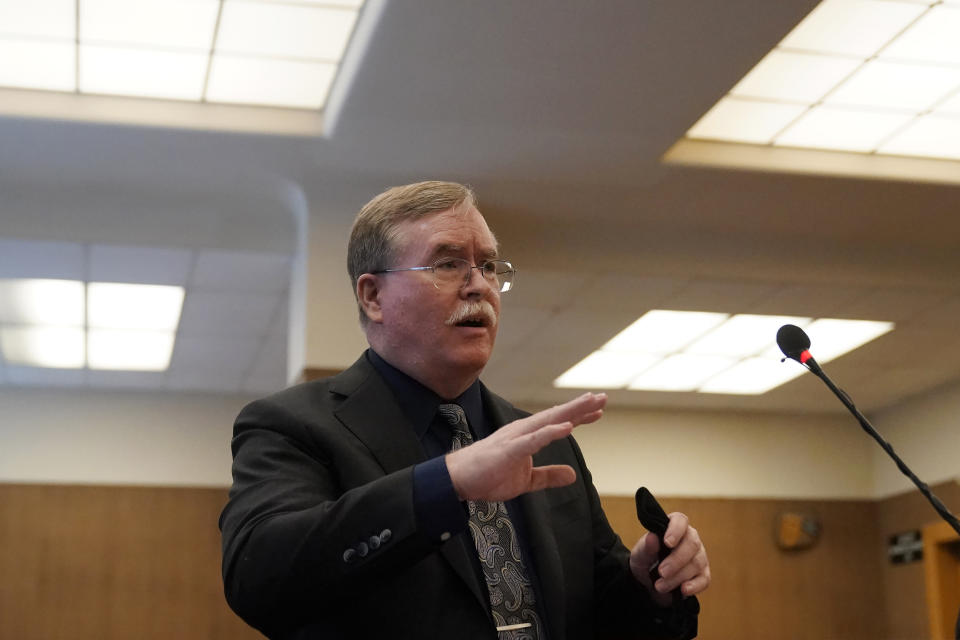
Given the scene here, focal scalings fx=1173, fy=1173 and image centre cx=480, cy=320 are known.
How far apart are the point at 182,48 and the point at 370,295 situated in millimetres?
5329

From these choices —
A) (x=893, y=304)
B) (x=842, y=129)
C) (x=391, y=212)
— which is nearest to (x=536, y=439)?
(x=391, y=212)

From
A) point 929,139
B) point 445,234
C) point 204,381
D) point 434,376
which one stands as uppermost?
point 929,139

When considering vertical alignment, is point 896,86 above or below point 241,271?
above

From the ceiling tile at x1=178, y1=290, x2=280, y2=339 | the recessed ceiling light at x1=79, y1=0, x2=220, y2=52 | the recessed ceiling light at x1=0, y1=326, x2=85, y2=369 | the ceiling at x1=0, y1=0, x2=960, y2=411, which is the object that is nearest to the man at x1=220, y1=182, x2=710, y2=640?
the ceiling at x1=0, y1=0, x2=960, y2=411

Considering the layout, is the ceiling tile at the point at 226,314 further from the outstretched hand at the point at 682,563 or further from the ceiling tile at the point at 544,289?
the outstretched hand at the point at 682,563

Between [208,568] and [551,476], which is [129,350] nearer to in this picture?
[208,568]

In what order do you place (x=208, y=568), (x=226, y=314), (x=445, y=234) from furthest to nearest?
(x=208, y=568), (x=226, y=314), (x=445, y=234)

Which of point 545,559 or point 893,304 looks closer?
point 545,559

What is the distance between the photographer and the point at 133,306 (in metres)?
10.7

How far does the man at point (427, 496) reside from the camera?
1.65 metres

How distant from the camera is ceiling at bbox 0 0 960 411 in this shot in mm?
6555

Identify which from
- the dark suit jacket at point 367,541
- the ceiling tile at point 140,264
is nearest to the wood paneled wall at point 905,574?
the ceiling tile at point 140,264

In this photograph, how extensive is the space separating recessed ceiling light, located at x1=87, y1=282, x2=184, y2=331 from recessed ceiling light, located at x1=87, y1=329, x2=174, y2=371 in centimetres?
27

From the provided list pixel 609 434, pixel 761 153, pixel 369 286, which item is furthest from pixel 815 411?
pixel 369 286
